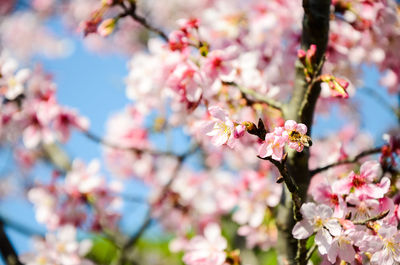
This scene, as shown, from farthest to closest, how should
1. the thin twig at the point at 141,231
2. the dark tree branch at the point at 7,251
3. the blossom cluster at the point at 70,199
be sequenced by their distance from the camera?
the thin twig at the point at 141,231
the blossom cluster at the point at 70,199
the dark tree branch at the point at 7,251

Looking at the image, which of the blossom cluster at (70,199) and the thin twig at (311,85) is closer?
the thin twig at (311,85)

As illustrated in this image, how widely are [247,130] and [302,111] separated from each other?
41cm

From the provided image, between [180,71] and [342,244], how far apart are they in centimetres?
84

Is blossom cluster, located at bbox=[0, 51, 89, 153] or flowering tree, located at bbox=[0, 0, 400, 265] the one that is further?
blossom cluster, located at bbox=[0, 51, 89, 153]

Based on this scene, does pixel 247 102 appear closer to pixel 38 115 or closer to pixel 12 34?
pixel 38 115

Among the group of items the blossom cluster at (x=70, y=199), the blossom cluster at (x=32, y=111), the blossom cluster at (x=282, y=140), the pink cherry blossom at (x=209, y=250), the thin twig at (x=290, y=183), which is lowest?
the blossom cluster at (x=70, y=199)

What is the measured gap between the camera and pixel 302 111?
1406 millimetres

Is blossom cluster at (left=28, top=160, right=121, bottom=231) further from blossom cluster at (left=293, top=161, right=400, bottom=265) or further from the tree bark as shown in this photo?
blossom cluster at (left=293, top=161, right=400, bottom=265)

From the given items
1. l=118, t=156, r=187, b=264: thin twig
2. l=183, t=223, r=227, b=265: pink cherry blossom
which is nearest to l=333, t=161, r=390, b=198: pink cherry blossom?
l=183, t=223, r=227, b=265: pink cherry blossom

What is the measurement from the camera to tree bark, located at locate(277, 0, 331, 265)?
1.40m

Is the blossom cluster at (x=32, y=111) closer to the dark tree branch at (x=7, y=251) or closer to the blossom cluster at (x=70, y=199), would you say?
the blossom cluster at (x=70, y=199)

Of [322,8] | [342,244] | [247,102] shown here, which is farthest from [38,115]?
[342,244]

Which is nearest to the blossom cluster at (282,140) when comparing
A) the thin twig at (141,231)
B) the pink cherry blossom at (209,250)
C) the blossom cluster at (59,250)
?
the pink cherry blossom at (209,250)

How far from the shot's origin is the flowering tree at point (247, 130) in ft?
3.81
